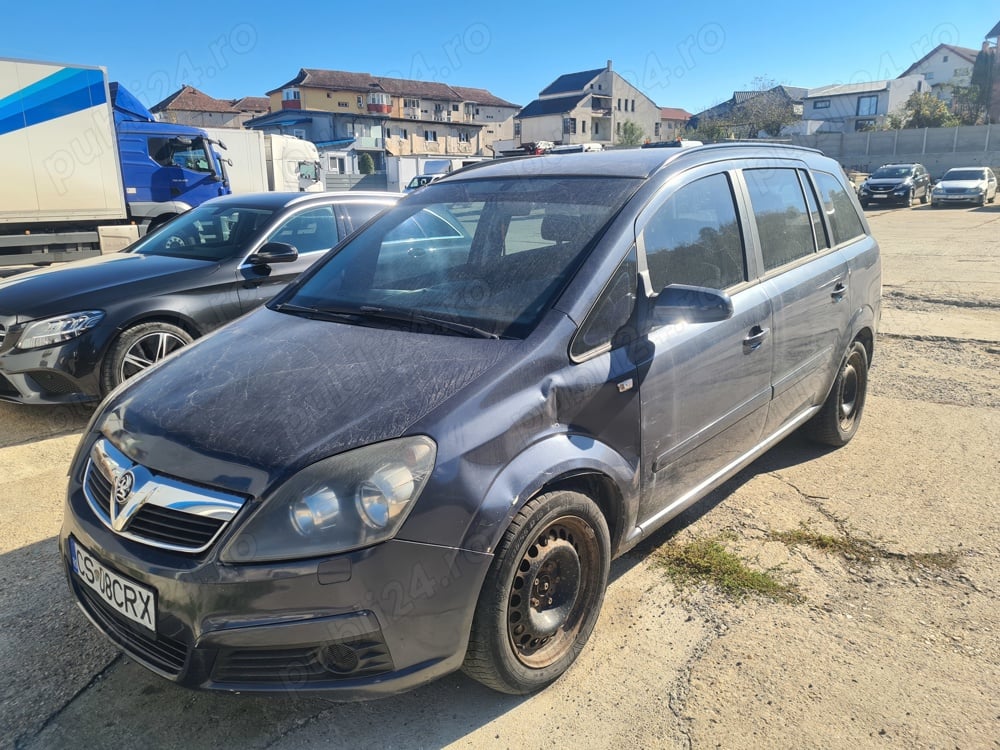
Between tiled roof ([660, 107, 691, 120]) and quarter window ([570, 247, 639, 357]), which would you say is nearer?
quarter window ([570, 247, 639, 357])

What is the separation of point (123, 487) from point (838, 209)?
4081 millimetres

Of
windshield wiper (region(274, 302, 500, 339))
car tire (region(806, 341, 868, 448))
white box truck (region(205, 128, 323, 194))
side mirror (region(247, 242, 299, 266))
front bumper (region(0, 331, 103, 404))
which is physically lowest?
car tire (region(806, 341, 868, 448))

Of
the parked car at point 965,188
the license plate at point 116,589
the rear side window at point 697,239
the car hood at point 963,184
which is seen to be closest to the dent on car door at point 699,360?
the rear side window at point 697,239

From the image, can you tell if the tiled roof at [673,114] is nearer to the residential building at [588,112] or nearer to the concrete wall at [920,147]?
the residential building at [588,112]

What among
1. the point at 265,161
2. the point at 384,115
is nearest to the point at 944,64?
the point at 384,115

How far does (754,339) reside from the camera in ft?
10.4

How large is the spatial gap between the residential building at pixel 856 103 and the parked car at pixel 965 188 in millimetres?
48649

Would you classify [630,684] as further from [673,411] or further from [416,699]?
[673,411]

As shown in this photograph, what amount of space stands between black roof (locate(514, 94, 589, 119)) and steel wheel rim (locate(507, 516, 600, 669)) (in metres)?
76.1

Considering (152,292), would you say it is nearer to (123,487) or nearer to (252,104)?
(123,487)

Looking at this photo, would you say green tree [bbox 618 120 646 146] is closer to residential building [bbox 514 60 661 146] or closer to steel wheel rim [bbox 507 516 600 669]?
residential building [bbox 514 60 661 146]

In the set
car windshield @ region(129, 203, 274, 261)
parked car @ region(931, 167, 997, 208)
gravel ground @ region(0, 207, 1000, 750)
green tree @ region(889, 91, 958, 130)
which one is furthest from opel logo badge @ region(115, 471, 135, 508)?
green tree @ region(889, 91, 958, 130)

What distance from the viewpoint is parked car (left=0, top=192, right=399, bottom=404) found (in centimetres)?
462

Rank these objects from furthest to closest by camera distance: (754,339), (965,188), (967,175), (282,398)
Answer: (967,175), (965,188), (754,339), (282,398)
